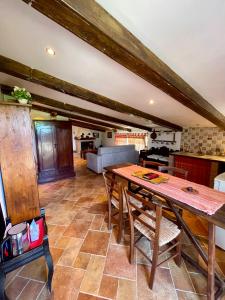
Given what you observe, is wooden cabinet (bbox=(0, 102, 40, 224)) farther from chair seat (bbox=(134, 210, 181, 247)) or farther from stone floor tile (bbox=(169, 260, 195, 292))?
stone floor tile (bbox=(169, 260, 195, 292))

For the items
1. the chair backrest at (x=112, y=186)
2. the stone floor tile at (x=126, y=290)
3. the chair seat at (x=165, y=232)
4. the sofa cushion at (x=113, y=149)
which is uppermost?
the sofa cushion at (x=113, y=149)

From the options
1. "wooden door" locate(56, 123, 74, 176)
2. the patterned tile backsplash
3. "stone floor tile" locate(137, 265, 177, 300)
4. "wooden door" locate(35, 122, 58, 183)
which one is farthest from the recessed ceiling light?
the patterned tile backsplash

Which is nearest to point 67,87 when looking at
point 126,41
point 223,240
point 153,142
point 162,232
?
point 126,41

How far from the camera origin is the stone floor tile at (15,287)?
1.46 m

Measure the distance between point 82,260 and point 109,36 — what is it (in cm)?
241

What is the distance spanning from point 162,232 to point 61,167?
13.5ft

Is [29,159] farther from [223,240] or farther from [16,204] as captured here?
[223,240]

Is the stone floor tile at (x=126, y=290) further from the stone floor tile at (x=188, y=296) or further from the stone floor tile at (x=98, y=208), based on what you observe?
the stone floor tile at (x=98, y=208)

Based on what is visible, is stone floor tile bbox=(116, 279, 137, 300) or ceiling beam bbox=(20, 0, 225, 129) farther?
stone floor tile bbox=(116, 279, 137, 300)

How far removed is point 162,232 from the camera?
1.50 m

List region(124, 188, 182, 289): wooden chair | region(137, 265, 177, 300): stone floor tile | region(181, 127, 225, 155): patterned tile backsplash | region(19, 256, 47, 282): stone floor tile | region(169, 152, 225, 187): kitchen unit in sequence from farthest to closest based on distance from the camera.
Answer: region(181, 127, 225, 155): patterned tile backsplash
region(169, 152, 225, 187): kitchen unit
region(19, 256, 47, 282): stone floor tile
region(137, 265, 177, 300): stone floor tile
region(124, 188, 182, 289): wooden chair

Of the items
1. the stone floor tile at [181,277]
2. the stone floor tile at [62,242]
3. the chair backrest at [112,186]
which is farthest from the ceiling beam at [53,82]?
the stone floor tile at [181,277]

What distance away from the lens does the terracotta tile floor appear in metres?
1.43

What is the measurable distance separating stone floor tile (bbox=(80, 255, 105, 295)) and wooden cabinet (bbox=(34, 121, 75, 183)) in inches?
134
